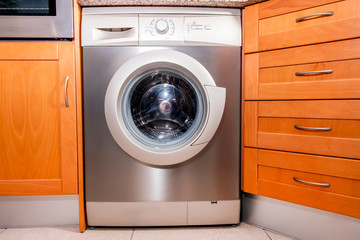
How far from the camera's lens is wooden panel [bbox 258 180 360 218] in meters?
0.75

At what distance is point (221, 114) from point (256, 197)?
0.41 m

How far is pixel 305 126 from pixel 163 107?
56 centimetres

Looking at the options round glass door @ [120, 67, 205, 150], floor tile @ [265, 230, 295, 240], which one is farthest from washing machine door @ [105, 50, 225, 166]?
floor tile @ [265, 230, 295, 240]

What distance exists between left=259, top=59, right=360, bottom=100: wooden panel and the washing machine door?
185 millimetres

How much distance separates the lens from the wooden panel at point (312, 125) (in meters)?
0.74

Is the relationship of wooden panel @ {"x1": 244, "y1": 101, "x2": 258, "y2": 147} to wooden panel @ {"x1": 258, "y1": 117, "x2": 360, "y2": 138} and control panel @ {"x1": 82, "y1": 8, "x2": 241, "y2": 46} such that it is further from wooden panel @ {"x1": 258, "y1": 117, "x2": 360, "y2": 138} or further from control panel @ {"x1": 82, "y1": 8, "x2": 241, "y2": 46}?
control panel @ {"x1": 82, "y1": 8, "x2": 241, "y2": 46}

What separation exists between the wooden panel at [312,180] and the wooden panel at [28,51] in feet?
3.18

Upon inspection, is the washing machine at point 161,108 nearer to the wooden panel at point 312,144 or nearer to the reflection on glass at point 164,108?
the reflection on glass at point 164,108

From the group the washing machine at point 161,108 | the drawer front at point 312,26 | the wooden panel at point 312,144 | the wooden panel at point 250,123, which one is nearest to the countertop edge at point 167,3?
the washing machine at point 161,108

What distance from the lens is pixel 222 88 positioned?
3.01 ft

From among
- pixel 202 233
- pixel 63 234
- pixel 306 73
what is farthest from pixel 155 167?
pixel 306 73

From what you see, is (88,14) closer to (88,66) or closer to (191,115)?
(88,66)

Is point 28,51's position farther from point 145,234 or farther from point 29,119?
point 145,234

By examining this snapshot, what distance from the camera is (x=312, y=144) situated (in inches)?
31.6
